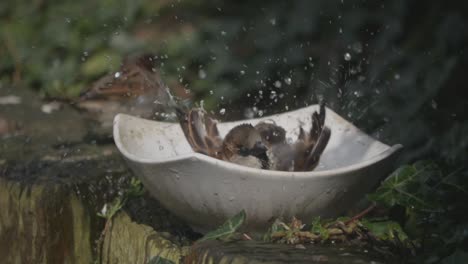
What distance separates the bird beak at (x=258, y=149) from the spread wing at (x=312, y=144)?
90 mm

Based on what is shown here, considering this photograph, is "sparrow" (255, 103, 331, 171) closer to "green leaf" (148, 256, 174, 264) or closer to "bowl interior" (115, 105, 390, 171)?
"bowl interior" (115, 105, 390, 171)

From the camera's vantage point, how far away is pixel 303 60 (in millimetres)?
3889

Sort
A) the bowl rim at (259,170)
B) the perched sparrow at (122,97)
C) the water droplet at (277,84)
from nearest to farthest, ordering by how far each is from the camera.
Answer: the bowl rim at (259,170), the perched sparrow at (122,97), the water droplet at (277,84)

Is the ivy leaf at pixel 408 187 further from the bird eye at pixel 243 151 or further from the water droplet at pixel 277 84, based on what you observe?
the water droplet at pixel 277 84

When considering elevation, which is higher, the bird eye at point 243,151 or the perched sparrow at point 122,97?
the bird eye at point 243,151

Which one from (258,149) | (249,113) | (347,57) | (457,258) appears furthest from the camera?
(249,113)

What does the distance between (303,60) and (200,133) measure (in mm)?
1418

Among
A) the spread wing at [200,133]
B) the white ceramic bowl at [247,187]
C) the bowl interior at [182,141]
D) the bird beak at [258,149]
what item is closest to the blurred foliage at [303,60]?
the white ceramic bowl at [247,187]

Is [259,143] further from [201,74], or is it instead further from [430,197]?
[201,74]

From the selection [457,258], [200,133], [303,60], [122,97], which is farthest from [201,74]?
[457,258]

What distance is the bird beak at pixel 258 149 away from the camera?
8.03 ft

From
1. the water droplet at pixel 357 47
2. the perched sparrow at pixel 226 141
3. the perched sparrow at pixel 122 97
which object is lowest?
the perched sparrow at pixel 122 97

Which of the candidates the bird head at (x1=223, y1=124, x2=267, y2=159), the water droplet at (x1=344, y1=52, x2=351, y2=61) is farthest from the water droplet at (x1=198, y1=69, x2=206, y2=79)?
the bird head at (x1=223, y1=124, x2=267, y2=159)

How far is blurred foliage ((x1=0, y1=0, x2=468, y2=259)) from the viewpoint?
9.21 ft
